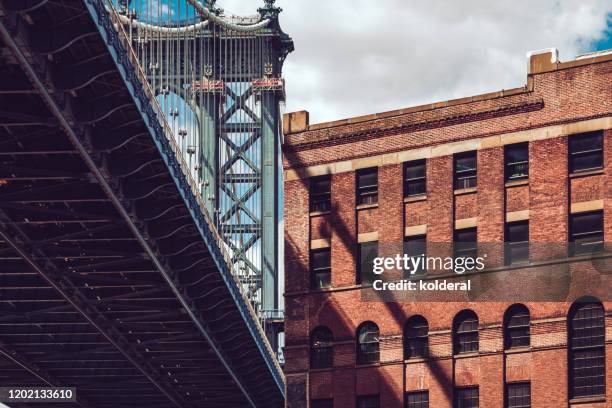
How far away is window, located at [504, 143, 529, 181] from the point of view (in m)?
72.3

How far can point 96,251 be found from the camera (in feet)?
283

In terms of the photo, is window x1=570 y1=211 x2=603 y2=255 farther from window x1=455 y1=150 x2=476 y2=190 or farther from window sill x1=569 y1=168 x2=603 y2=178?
window x1=455 y1=150 x2=476 y2=190

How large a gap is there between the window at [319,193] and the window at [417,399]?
27.8 feet

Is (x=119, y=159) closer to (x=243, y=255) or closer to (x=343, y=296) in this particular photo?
(x=343, y=296)

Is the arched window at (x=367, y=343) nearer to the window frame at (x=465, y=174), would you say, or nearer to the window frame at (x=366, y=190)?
the window frame at (x=366, y=190)

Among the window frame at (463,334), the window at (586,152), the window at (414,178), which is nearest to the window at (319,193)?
the window at (414,178)

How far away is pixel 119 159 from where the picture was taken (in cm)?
7194

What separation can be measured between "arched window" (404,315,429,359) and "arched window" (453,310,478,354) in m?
1.25

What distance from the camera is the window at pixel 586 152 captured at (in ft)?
231

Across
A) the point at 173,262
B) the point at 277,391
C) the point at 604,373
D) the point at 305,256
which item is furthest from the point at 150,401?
the point at 604,373

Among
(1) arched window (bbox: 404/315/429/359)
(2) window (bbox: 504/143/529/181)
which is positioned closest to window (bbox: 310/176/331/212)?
(1) arched window (bbox: 404/315/429/359)

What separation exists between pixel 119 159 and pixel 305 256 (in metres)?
9.22

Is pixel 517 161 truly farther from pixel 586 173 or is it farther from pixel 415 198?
pixel 415 198

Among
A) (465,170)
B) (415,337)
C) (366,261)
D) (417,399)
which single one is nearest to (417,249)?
(366,261)
